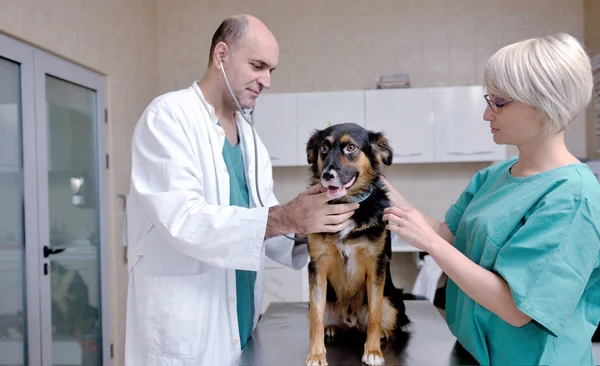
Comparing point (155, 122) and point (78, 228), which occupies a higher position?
point (155, 122)

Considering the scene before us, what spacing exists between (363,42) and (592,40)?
2.04m

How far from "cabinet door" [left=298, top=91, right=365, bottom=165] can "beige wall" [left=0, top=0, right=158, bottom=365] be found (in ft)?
4.93

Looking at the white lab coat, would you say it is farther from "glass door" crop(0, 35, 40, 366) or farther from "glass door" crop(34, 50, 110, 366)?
"glass door" crop(34, 50, 110, 366)

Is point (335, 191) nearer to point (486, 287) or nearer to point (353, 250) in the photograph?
point (353, 250)

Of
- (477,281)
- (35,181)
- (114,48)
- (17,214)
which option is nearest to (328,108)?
(114,48)

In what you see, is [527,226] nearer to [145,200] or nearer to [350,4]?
[145,200]

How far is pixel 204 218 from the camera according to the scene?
1.32 m

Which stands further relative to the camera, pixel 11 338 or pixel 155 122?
pixel 11 338

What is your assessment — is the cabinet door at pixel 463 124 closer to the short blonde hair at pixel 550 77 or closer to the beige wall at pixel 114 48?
the beige wall at pixel 114 48

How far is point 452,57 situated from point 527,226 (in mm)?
3892

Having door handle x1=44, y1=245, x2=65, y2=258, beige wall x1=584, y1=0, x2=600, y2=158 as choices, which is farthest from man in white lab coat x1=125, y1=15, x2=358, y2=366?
beige wall x1=584, y1=0, x2=600, y2=158

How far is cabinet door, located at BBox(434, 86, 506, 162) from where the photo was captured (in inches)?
164

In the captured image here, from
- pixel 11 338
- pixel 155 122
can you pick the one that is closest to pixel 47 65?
pixel 11 338

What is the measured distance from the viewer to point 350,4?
4.66 metres
